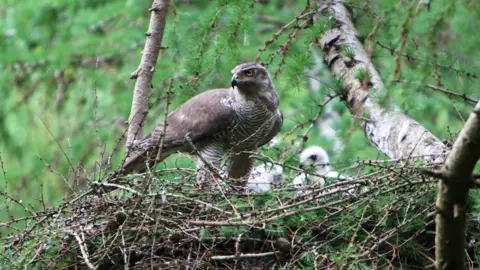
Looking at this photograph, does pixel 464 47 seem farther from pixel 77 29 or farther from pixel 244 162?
pixel 77 29

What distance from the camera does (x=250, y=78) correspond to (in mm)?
5746

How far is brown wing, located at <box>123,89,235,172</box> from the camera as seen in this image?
5.91 m

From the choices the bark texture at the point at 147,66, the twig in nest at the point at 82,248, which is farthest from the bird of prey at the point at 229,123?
the twig in nest at the point at 82,248

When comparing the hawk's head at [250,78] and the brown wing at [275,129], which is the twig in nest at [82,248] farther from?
the brown wing at [275,129]

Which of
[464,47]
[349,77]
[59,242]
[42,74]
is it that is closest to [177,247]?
[59,242]

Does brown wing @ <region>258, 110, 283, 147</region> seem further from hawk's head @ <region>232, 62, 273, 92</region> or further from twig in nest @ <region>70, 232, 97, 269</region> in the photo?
twig in nest @ <region>70, 232, 97, 269</region>

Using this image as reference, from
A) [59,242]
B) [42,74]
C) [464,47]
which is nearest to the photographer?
[464,47]

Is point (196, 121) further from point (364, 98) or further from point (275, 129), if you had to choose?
point (364, 98)

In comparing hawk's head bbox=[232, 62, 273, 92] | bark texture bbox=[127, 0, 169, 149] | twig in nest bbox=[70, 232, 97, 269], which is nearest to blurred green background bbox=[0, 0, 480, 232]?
hawk's head bbox=[232, 62, 273, 92]

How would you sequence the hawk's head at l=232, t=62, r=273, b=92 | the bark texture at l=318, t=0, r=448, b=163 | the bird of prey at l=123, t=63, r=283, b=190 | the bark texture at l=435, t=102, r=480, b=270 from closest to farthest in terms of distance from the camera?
the bark texture at l=435, t=102, r=480, b=270
the bark texture at l=318, t=0, r=448, b=163
the hawk's head at l=232, t=62, r=273, b=92
the bird of prey at l=123, t=63, r=283, b=190

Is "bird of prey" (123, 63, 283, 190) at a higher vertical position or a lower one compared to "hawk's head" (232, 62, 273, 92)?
lower

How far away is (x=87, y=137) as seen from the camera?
9.26m

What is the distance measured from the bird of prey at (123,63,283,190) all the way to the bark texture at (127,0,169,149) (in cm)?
45

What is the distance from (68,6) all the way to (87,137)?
149cm
